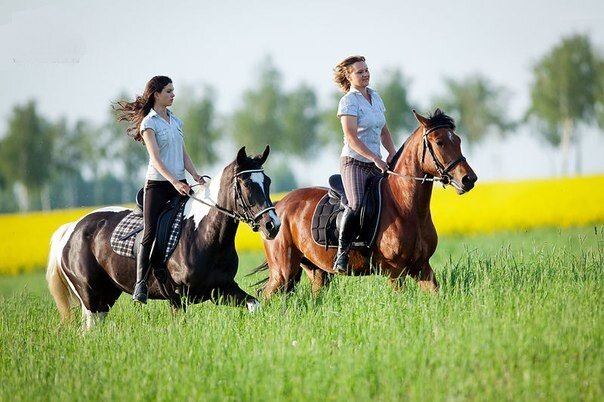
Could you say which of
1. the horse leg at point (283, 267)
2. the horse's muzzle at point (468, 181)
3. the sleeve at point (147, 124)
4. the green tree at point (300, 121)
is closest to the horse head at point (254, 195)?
the sleeve at point (147, 124)

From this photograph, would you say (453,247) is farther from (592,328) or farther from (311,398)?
(311,398)

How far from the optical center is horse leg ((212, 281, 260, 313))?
26.7ft

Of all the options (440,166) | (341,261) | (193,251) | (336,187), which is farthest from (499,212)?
(193,251)

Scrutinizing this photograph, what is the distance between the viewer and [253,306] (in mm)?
8125

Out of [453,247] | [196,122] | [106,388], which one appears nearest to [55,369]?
[106,388]

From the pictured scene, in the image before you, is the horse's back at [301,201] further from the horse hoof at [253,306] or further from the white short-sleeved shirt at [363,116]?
the horse hoof at [253,306]

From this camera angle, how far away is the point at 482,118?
6569 centimetres

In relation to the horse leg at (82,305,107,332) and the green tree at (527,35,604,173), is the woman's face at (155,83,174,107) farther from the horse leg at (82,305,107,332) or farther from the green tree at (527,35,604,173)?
the green tree at (527,35,604,173)

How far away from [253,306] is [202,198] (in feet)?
4.27

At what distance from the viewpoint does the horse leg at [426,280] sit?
28.3ft

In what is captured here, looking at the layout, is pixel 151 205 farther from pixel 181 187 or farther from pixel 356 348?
pixel 356 348

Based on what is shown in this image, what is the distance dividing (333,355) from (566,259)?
14.0 ft

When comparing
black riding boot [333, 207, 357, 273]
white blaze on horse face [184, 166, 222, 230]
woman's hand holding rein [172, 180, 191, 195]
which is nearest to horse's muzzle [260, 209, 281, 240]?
white blaze on horse face [184, 166, 222, 230]

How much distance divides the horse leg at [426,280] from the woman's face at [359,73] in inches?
85.7
